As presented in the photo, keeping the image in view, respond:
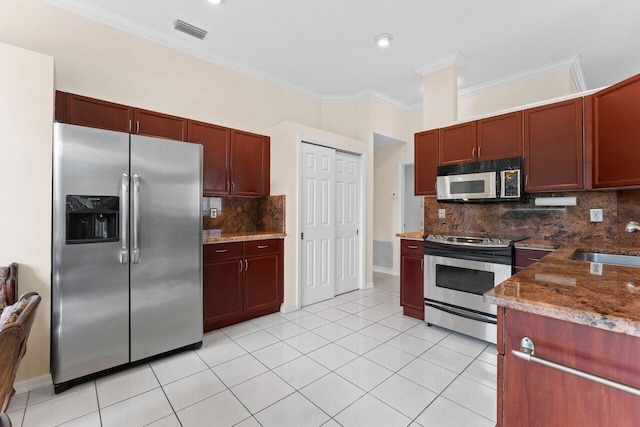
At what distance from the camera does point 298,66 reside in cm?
378

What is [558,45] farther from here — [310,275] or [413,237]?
[310,275]

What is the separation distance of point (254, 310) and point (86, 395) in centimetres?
160

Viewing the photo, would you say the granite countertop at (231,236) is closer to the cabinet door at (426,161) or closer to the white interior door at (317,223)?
the white interior door at (317,223)

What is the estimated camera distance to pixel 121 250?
2201 millimetres

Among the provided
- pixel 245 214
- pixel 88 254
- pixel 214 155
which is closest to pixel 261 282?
pixel 245 214

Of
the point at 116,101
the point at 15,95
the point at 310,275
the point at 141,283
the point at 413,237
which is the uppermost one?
the point at 116,101

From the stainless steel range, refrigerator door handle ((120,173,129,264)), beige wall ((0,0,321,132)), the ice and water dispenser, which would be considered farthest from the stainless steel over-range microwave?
the ice and water dispenser

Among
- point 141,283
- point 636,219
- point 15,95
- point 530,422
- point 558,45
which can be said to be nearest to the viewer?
point 530,422

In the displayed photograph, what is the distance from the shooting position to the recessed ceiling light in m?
3.07

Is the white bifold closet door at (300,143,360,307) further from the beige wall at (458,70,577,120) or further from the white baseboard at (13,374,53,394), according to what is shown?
the white baseboard at (13,374,53,394)

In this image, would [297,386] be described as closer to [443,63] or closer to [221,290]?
[221,290]

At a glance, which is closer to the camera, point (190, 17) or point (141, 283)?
point (141, 283)

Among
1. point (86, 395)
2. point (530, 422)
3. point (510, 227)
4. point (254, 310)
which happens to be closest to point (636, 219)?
point (510, 227)

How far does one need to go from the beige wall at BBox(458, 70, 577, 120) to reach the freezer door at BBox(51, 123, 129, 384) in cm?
437
